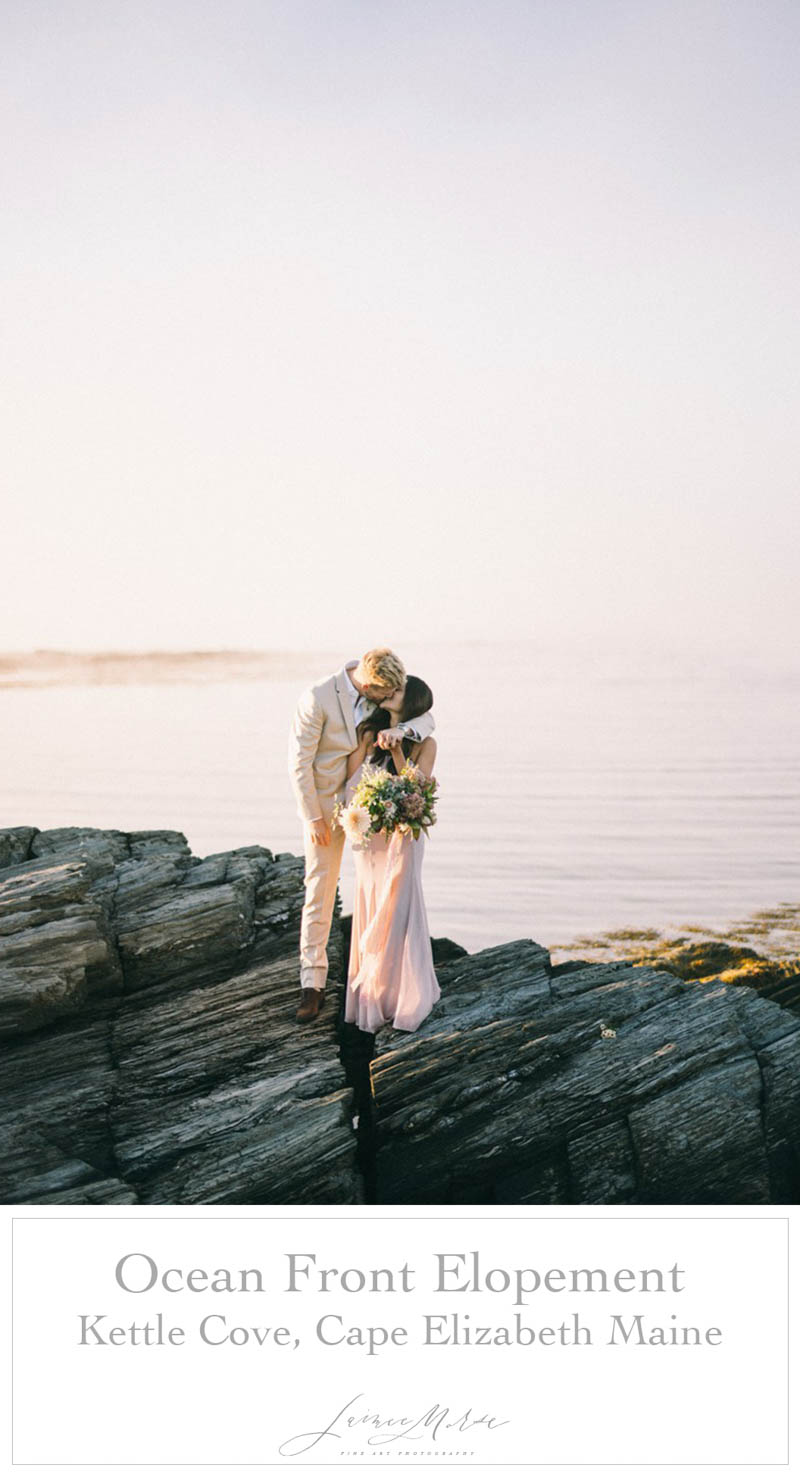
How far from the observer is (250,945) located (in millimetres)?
9305

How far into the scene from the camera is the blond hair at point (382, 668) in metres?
7.82

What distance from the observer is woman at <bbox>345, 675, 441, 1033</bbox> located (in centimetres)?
836

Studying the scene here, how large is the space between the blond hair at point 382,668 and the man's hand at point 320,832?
3.65ft

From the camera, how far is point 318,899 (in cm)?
851

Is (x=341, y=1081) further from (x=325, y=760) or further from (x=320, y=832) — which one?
(x=325, y=760)

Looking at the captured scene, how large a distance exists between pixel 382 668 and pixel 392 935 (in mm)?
2004

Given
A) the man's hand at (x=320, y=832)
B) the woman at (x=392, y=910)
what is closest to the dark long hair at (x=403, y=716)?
the woman at (x=392, y=910)

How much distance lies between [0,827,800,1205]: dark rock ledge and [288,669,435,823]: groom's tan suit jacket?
1.56 m

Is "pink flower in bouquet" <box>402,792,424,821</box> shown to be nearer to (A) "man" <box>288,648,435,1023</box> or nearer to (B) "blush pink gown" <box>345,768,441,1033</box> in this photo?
(B) "blush pink gown" <box>345,768,441,1033</box>
